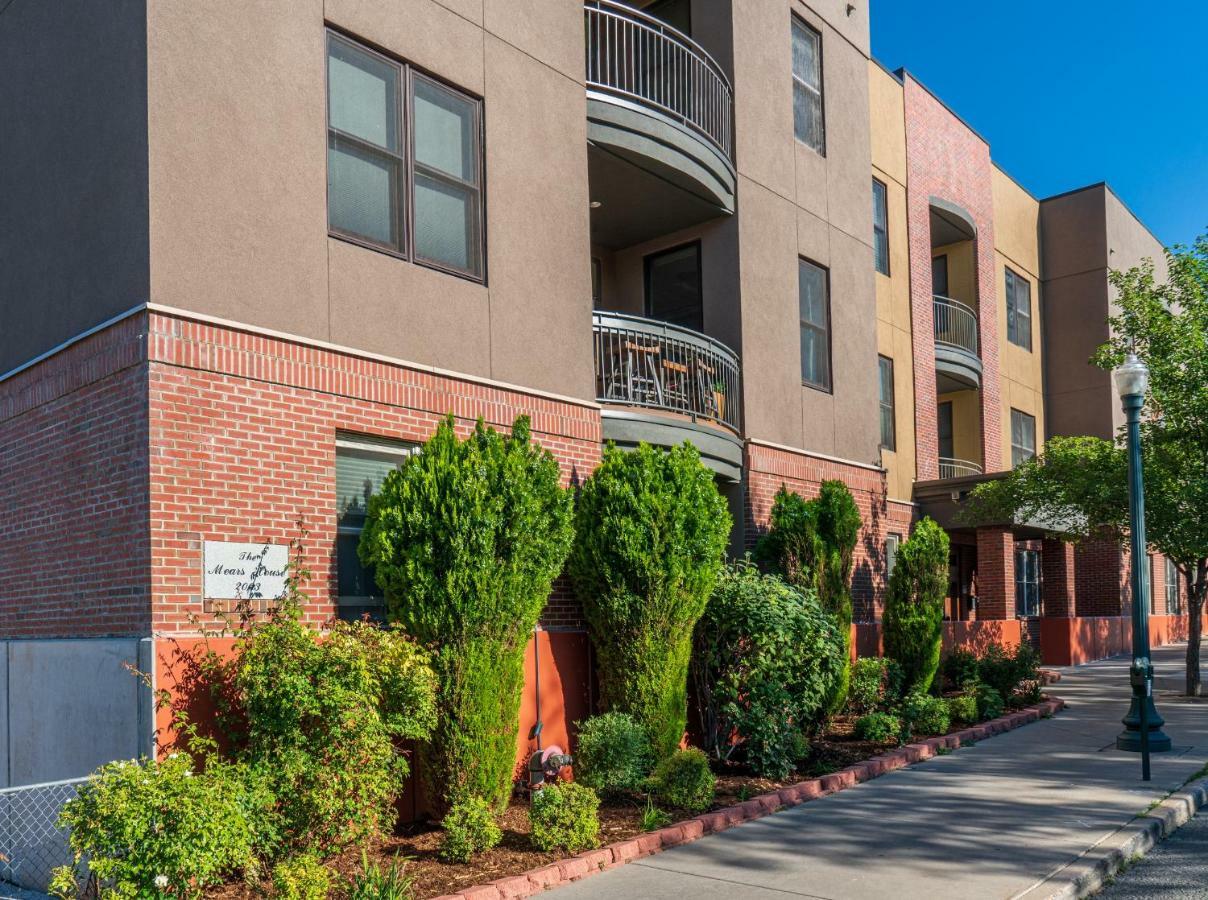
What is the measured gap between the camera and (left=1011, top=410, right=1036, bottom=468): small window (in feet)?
87.7

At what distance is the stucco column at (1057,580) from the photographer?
24.8 metres

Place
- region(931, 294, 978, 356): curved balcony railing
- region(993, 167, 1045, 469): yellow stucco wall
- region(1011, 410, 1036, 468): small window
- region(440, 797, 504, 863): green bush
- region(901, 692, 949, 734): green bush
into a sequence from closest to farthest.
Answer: region(440, 797, 504, 863): green bush, region(901, 692, 949, 734): green bush, region(931, 294, 978, 356): curved balcony railing, region(993, 167, 1045, 469): yellow stucco wall, region(1011, 410, 1036, 468): small window

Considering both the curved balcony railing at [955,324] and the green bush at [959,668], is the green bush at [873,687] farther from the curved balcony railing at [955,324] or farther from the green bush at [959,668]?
the curved balcony railing at [955,324]

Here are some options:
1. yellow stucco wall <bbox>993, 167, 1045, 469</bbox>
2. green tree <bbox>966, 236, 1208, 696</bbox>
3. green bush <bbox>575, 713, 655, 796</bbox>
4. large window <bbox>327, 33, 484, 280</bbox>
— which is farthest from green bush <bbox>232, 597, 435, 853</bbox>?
yellow stucco wall <bbox>993, 167, 1045, 469</bbox>

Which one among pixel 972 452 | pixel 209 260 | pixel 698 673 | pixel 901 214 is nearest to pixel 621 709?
pixel 698 673

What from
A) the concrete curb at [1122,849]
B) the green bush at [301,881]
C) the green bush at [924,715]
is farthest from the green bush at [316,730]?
the green bush at [924,715]

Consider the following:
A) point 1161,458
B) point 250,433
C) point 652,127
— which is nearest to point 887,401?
point 1161,458

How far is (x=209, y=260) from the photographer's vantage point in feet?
27.5

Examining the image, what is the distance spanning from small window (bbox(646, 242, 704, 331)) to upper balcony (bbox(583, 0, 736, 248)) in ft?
1.58

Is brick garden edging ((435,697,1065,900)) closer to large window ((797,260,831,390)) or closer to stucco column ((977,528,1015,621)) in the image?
large window ((797,260,831,390))

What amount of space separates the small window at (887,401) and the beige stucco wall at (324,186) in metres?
10.2

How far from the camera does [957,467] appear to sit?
79.2 feet

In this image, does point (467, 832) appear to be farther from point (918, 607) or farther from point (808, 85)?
point (808, 85)

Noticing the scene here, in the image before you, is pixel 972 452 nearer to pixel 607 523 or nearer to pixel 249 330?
pixel 607 523
